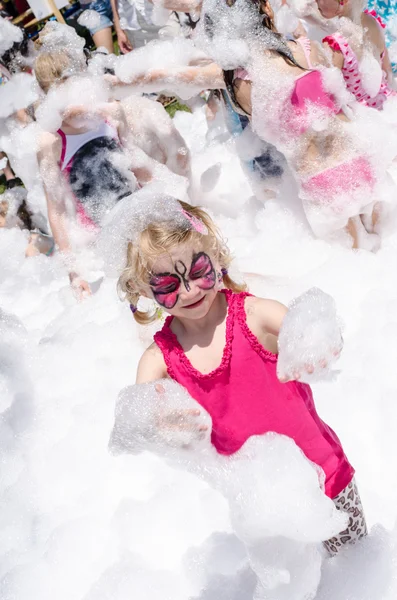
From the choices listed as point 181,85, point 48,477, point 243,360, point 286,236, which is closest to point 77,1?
point 181,85

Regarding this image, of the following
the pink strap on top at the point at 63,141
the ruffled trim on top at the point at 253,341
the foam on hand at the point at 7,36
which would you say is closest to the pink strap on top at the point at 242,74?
the pink strap on top at the point at 63,141

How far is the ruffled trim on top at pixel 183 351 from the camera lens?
1.34 meters

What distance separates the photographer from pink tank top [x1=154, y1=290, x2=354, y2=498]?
1351 millimetres

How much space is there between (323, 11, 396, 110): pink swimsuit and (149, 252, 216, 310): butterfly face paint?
1.65 metres

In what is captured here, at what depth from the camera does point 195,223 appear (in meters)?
1.36

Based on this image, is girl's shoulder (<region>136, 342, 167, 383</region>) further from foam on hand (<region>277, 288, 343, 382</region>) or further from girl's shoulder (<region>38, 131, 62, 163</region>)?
girl's shoulder (<region>38, 131, 62, 163</region>)

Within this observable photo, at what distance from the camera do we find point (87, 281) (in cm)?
314

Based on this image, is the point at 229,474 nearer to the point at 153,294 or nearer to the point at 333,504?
the point at 333,504

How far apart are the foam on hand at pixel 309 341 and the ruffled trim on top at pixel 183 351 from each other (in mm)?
129

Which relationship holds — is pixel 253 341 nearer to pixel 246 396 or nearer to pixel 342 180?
pixel 246 396

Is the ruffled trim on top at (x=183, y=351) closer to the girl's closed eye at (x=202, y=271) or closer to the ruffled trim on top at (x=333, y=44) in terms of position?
the girl's closed eye at (x=202, y=271)

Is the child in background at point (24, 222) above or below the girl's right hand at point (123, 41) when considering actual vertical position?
below

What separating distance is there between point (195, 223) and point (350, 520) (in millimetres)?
973

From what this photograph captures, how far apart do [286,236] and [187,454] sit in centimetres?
167
